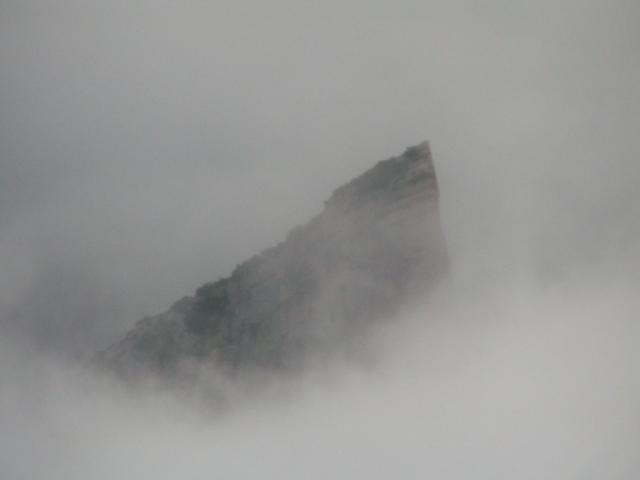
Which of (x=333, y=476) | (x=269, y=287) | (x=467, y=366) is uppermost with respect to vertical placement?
(x=269, y=287)

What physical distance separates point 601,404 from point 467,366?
8730mm

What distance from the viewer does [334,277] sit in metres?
70.0

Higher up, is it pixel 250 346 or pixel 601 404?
pixel 250 346

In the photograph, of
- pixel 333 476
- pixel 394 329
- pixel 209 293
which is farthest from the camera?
pixel 209 293

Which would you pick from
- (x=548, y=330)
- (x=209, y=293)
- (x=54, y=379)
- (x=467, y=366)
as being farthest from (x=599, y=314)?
(x=54, y=379)

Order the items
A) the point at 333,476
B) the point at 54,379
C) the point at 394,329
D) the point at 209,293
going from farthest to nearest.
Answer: the point at 54,379
the point at 209,293
the point at 394,329
the point at 333,476

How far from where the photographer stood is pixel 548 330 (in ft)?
244

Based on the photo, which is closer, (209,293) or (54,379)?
(209,293)

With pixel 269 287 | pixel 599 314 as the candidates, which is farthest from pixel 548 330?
pixel 269 287

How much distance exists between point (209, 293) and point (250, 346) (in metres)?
4.16

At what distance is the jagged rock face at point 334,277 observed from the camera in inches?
2704

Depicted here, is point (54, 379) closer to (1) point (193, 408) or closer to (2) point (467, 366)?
(1) point (193, 408)

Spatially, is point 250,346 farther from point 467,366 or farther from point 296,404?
point 467,366

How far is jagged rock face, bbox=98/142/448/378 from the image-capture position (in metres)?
68.7
